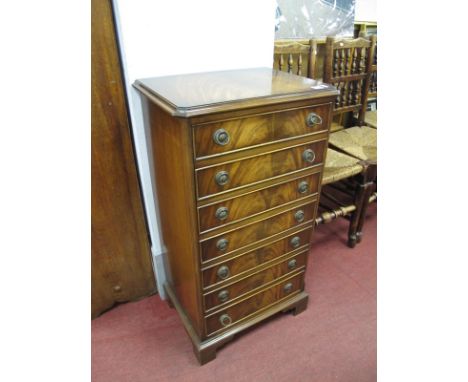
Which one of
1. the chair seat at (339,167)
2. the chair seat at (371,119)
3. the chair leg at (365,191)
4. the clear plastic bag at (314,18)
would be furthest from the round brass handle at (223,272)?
the chair seat at (371,119)

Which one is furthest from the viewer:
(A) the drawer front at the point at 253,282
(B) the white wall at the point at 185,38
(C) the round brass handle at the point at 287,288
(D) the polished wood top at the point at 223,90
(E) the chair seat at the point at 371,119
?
(E) the chair seat at the point at 371,119

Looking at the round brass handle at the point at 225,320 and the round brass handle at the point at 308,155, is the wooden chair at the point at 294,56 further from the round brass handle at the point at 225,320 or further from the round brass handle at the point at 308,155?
the round brass handle at the point at 225,320

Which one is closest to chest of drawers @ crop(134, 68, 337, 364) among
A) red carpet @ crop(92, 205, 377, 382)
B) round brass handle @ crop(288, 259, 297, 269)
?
round brass handle @ crop(288, 259, 297, 269)

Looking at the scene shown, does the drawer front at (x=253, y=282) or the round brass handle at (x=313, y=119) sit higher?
the round brass handle at (x=313, y=119)

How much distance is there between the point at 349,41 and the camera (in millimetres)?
2021

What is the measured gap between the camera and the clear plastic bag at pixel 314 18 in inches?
76.1

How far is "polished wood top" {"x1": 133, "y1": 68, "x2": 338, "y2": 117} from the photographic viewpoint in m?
0.91

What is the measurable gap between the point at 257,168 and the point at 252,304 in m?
0.67

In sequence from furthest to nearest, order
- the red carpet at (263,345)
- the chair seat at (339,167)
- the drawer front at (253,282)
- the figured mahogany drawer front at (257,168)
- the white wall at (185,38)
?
the chair seat at (339,167) → the red carpet at (263,345) → the drawer front at (253,282) → the white wall at (185,38) → the figured mahogany drawer front at (257,168)

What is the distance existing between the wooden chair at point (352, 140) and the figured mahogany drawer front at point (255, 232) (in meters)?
0.51

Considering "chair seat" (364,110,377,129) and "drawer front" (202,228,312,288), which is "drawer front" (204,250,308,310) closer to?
"drawer front" (202,228,312,288)

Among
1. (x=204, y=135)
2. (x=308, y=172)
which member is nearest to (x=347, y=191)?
(x=308, y=172)

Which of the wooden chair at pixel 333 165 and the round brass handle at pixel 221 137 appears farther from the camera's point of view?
the wooden chair at pixel 333 165
